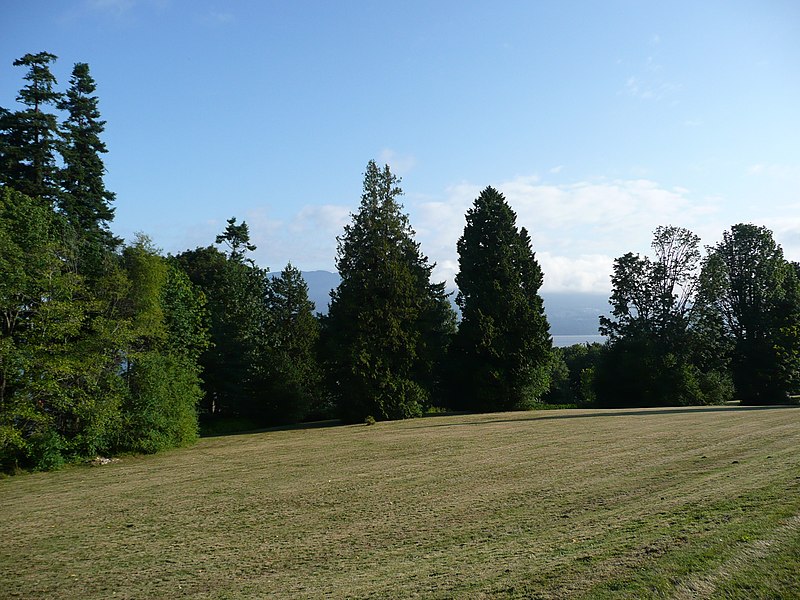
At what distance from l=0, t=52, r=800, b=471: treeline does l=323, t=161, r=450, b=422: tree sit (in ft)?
0.43

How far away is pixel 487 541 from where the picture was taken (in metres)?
8.55

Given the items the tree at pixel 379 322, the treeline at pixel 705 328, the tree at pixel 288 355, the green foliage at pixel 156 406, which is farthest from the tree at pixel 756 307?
the green foliage at pixel 156 406

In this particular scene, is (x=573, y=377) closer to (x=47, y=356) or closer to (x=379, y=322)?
(x=379, y=322)

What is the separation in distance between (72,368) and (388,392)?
64.0 feet

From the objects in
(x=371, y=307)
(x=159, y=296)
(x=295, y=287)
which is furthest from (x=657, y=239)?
(x=159, y=296)

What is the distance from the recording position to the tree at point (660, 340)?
46531 millimetres

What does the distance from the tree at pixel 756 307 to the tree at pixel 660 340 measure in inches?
81.9

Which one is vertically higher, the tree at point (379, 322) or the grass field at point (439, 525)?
the tree at point (379, 322)

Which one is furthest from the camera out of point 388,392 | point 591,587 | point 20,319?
point 388,392

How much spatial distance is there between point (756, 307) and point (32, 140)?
2350 inches

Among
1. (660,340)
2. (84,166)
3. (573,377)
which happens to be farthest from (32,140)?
(573,377)

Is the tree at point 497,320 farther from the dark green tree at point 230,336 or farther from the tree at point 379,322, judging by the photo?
the dark green tree at point 230,336

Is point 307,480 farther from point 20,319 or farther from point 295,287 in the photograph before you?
point 295,287

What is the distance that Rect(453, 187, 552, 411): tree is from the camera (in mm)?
40250
